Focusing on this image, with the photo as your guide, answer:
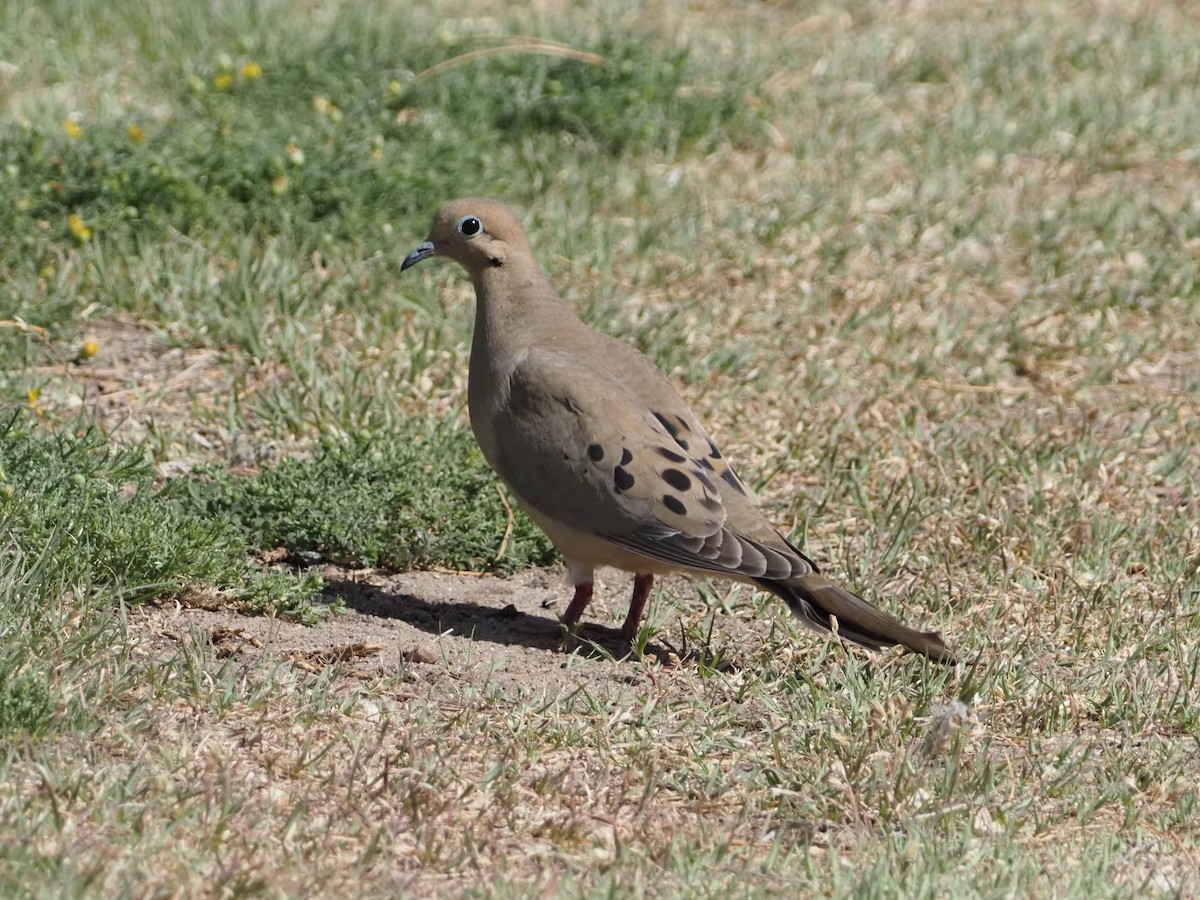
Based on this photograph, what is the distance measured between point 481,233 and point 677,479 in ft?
4.11

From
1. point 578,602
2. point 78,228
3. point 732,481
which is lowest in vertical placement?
point 578,602

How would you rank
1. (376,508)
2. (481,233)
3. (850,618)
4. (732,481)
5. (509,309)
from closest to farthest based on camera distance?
(850,618) < (732,481) < (376,508) < (509,309) < (481,233)

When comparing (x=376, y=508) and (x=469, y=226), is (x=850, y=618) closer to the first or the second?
(x=376, y=508)

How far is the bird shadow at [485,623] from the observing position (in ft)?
17.0

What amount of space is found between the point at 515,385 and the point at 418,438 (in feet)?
3.02

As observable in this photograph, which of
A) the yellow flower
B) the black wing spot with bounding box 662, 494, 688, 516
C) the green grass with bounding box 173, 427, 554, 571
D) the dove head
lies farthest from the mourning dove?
the yellow flower

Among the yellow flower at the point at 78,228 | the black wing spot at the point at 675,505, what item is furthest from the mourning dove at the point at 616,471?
the yellow flower at the point at 78,228

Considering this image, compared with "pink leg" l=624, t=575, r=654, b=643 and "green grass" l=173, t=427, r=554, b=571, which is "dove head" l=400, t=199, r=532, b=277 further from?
"pink leg" l=624, t=575, r=654, b=643

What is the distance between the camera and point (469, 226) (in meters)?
5.75

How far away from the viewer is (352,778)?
3.98 metres

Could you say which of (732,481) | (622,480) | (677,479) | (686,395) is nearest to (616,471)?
(622,480)

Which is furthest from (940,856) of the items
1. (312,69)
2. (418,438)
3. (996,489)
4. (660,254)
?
(312,69)

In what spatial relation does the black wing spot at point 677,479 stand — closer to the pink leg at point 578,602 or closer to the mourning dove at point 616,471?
the mourning dove at point 616,471

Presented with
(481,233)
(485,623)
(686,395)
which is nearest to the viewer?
(485,623)
